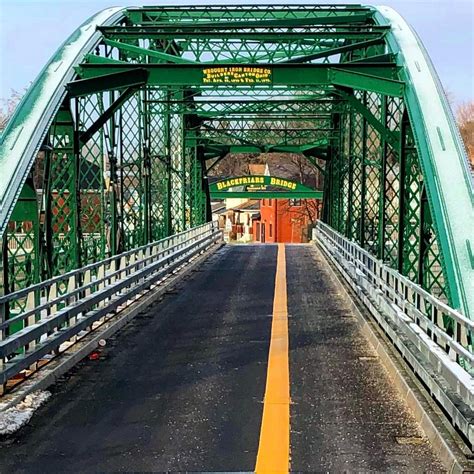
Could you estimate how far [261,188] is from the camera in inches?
2103

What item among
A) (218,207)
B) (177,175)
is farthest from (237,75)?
(218,207)

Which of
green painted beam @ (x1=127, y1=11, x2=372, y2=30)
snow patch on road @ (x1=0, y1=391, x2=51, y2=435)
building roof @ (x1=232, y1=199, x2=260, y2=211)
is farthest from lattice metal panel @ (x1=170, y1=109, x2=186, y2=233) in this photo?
building roof @ (x1=232, y1=199, x2=260, y2=211)

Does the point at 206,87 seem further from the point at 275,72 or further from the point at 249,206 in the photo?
the point at 249,206

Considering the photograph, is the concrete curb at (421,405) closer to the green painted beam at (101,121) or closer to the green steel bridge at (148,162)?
the green steel bridge at (148,162)

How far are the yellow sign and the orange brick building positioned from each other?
53.6 m

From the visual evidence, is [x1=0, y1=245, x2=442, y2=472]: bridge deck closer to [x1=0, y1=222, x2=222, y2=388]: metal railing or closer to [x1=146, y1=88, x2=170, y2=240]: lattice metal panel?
[x1=0, y1=222, x2=222, y2=388]: metal railing

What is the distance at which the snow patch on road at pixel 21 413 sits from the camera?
7461 millimetres

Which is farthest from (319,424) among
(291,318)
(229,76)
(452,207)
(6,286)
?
(229,76)

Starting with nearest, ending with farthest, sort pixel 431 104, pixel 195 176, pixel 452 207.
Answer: pixel 452 207 < pixel 431 104 < pixel 195 176

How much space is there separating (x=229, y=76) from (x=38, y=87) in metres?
→ 4.33

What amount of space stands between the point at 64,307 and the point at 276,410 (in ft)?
15.2

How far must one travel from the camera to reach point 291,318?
15.1 m

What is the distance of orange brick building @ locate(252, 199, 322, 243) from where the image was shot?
7294cm

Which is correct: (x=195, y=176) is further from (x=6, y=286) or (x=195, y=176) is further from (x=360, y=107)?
(x=6, y=286)
